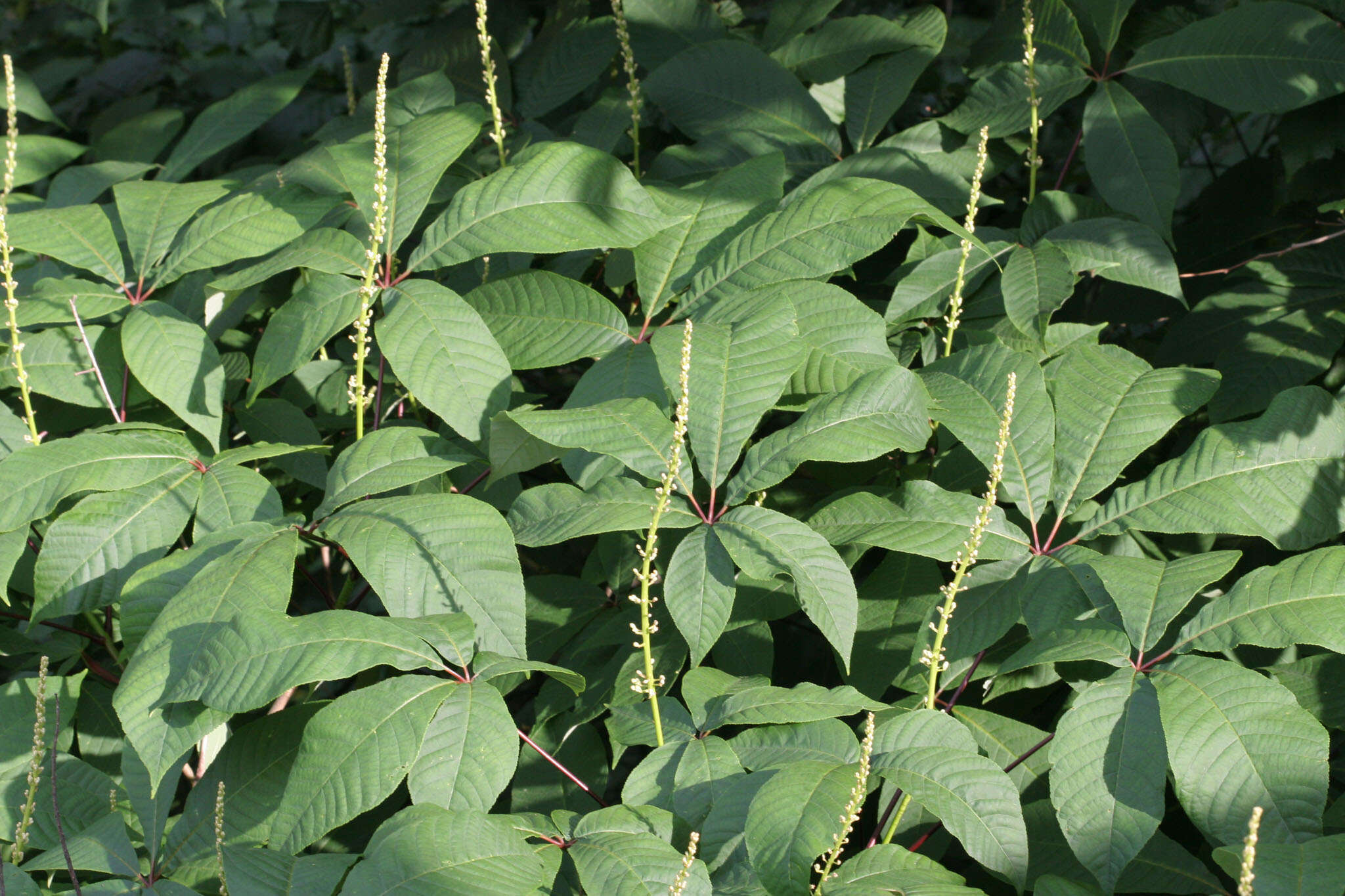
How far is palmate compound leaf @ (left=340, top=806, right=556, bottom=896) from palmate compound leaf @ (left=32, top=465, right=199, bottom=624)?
58 centimetres

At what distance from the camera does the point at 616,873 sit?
3.95 feet

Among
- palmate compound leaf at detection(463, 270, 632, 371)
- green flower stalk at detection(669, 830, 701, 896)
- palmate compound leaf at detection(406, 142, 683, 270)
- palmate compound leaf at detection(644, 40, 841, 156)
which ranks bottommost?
green flower stalk at detection(669, 830, 701, 896)

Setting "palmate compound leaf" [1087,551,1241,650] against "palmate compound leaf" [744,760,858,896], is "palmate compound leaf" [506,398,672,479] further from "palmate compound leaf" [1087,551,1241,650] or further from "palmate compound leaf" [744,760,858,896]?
"palmate compound leaf" [1087,551,1241,650]

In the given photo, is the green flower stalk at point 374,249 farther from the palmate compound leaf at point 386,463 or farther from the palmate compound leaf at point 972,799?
the palmate compound leaf at point 972,799

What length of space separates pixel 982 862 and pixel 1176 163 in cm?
137

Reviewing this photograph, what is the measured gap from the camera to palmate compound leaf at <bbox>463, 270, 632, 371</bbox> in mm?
1685

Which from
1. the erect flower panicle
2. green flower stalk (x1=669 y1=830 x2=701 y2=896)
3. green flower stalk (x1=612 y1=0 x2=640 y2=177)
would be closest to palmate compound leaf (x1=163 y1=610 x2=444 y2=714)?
green flower stalk (x1=669 y1=830 x2=701 y2=896)

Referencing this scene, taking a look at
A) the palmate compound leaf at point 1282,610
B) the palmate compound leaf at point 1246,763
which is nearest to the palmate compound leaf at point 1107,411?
the palmate compound leaf at point 1282,610

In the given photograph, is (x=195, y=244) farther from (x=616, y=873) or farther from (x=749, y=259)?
(x=616, y=873)

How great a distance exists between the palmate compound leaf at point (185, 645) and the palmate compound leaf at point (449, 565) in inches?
4.4

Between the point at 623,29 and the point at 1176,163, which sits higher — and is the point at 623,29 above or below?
above

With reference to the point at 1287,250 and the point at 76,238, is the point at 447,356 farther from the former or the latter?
the point at 1287,250

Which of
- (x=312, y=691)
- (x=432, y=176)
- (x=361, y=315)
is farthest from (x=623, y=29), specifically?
(x=312, y=691)

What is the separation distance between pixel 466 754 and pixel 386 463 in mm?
467
